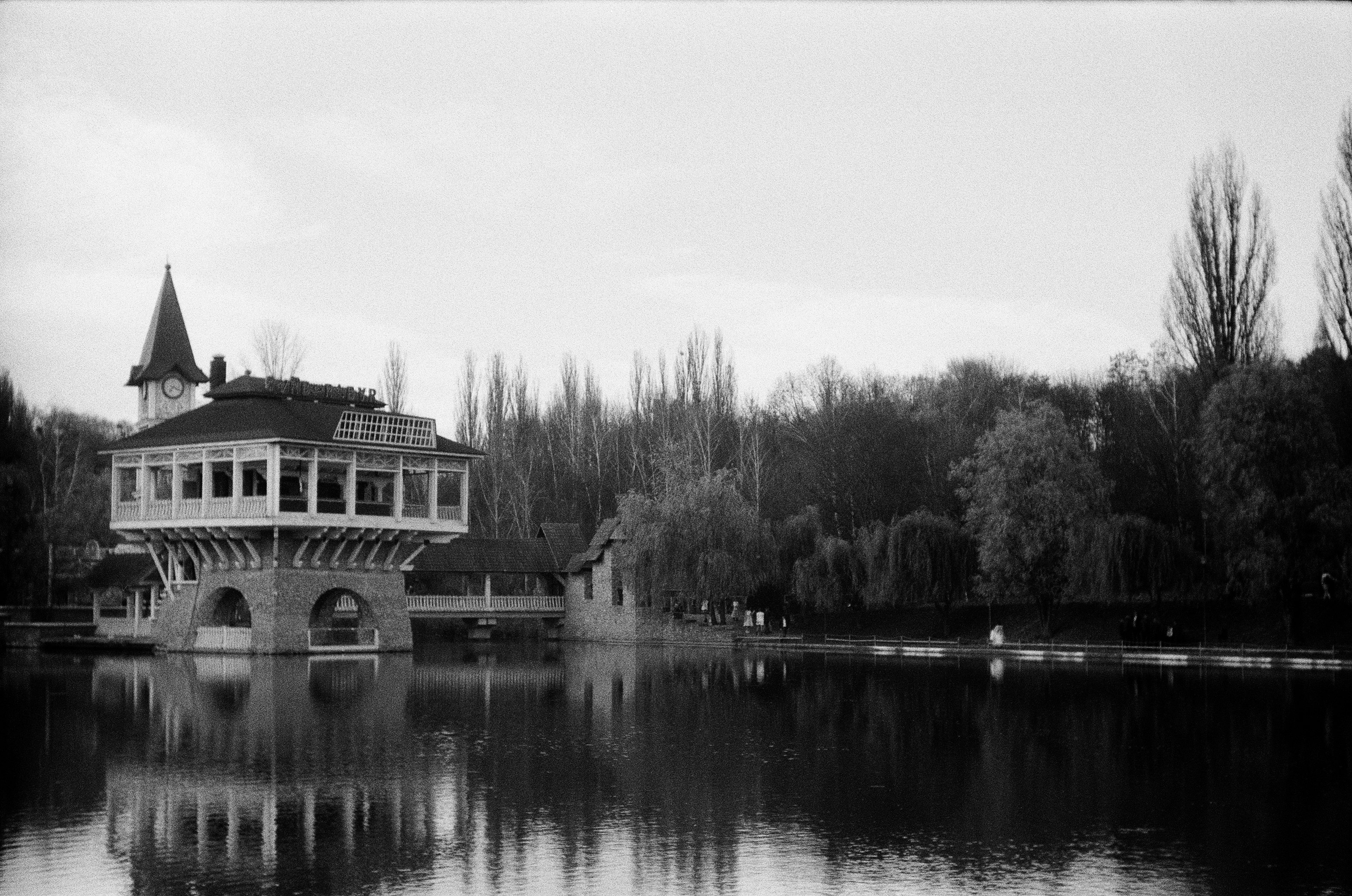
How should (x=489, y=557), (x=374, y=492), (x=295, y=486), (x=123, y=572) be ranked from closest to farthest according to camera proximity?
(x=295, y=486) < (x=374, y=492) < (x=123, y=572) < (x=489, y=557)

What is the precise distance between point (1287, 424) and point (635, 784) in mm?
28595

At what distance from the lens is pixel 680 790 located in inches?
753

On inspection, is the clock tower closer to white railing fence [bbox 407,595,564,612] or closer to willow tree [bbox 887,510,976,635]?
white railing fence [bbox 407,595,564,612]

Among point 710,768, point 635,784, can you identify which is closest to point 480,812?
point 635,784

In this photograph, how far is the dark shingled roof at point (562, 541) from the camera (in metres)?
61.7

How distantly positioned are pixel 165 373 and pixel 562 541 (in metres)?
20.2

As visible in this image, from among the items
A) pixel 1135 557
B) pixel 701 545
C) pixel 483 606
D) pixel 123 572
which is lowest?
pixel 483 606

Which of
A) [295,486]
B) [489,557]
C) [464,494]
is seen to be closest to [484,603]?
[489,557]

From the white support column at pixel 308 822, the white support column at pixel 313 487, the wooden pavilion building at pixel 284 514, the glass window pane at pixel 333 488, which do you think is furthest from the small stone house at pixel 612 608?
the white support column at pixel 308 822

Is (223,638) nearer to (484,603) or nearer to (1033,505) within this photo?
(484,603)

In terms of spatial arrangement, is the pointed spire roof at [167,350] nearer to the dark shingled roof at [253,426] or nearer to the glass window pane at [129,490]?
the glass window pane at [129,490]

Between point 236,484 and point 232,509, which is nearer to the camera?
point 232,509

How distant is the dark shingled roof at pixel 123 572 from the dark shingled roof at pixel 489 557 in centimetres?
947

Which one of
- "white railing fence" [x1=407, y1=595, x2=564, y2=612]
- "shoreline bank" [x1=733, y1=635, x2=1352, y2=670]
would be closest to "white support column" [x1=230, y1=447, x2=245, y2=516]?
"white railing fence" [x1=407, y1=595, x2=564, y2=612]
